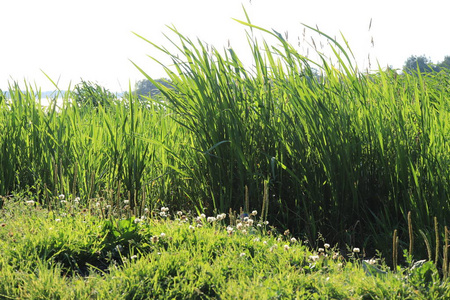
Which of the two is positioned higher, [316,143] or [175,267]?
[316,143]

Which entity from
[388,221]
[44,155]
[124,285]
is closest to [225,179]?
[388,221]

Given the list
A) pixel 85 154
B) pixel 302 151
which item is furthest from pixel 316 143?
pixel 85 154

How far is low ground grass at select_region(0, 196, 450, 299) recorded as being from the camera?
2184 millimetres

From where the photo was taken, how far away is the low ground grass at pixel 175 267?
2184mm

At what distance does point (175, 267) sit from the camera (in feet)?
7.85

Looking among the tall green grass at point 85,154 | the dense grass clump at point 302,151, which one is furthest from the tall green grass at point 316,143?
the tall green grass at point 85,154

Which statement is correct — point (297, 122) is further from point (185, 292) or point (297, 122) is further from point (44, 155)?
point (44, 155)

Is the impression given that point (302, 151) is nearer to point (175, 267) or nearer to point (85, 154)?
point (175, 267)

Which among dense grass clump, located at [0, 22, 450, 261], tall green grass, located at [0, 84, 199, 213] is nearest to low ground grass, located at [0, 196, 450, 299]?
dense grass clump, located at [0, 22, 450, 261]

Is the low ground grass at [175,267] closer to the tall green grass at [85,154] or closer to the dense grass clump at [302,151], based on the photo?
the dense grass clump at [302,151]

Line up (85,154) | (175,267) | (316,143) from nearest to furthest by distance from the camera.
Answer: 1. (175,267)
2. (316,143)
3. (85,154)

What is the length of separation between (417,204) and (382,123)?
558mm

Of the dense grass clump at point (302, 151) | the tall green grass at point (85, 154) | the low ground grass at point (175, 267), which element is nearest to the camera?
the low ground grass at point (175, 267)

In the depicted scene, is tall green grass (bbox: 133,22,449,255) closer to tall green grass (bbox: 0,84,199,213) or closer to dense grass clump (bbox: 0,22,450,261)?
dense grass clump (bbox: 0,22,450,261)
